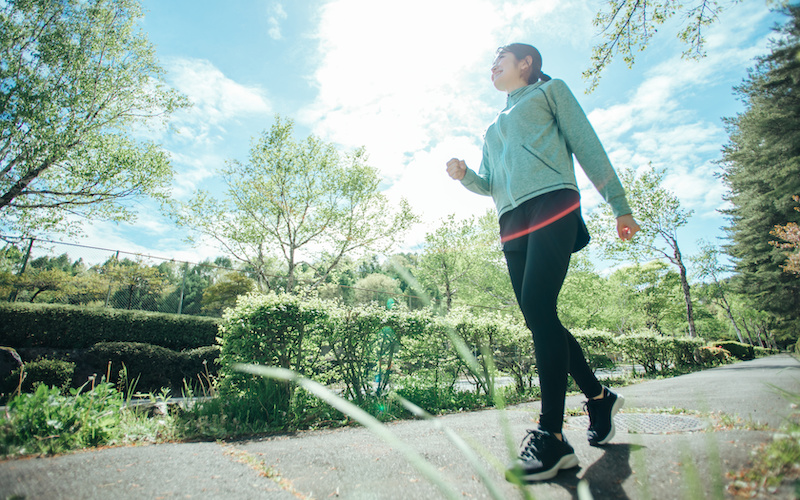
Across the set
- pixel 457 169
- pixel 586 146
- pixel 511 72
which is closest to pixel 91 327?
pixel 457 169

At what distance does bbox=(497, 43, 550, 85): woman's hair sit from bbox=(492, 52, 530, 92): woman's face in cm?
4

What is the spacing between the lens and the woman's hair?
2500mm

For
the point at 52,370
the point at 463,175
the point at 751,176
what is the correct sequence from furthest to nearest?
the point at 751,176
the point at 52,370
the point at 463,175

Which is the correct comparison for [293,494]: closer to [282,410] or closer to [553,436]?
[553,436]

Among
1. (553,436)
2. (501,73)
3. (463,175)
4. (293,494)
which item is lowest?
(293,494)

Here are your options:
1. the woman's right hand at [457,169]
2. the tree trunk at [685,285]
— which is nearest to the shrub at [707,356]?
the tree trunk at [685,285]

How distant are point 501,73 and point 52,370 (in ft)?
30.3

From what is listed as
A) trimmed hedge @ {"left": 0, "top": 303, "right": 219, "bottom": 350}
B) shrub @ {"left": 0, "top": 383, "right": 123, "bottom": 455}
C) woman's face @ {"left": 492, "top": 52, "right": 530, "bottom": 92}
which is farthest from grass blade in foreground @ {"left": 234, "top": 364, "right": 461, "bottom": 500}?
trimmed hedge @ {"left": 0, "top": 303, "right": 219, "bottom": 350}

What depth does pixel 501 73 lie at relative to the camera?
98.0 inches

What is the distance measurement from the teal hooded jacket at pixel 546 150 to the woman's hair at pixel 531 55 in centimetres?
24

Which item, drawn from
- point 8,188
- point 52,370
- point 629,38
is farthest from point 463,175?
point 8,188

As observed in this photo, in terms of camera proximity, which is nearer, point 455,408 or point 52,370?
point 455,408

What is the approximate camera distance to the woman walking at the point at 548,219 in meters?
1.65

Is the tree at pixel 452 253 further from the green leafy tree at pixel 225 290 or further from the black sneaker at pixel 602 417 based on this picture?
the black sneaker at pixel 602 417
